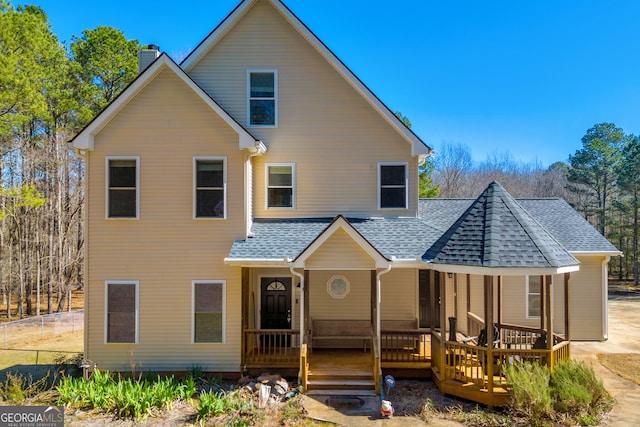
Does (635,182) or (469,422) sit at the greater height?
(635,182)

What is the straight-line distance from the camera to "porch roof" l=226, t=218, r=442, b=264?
9922mm

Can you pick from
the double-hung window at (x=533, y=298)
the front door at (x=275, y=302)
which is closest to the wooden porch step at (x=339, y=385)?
the front door at (x=275, y=302)

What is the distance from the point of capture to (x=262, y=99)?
1195 cm

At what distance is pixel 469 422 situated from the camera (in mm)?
7668

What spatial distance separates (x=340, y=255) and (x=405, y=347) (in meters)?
3.93

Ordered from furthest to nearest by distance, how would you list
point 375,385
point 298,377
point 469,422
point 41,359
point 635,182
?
1. point 635,182
2. point 41,359
3. point 298,377
4. point 375,385
5. point 469,422

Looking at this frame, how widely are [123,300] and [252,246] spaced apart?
3.96 meters

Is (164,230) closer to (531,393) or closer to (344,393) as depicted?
(344,393)

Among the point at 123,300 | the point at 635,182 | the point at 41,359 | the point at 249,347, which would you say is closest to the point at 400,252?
the point at 249,347

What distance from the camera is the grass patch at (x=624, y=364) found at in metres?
10.4

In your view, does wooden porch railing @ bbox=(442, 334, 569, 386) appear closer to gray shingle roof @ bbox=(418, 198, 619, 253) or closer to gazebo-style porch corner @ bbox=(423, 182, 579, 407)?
gazebo-style porch corner @ bbox=(423, 182, 579, 407)

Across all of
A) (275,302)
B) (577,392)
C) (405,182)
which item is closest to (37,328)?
(275,302)

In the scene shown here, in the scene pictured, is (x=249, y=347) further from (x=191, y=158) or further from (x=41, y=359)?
(x=41, y=359)

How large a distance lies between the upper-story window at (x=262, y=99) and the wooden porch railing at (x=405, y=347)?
741cm
